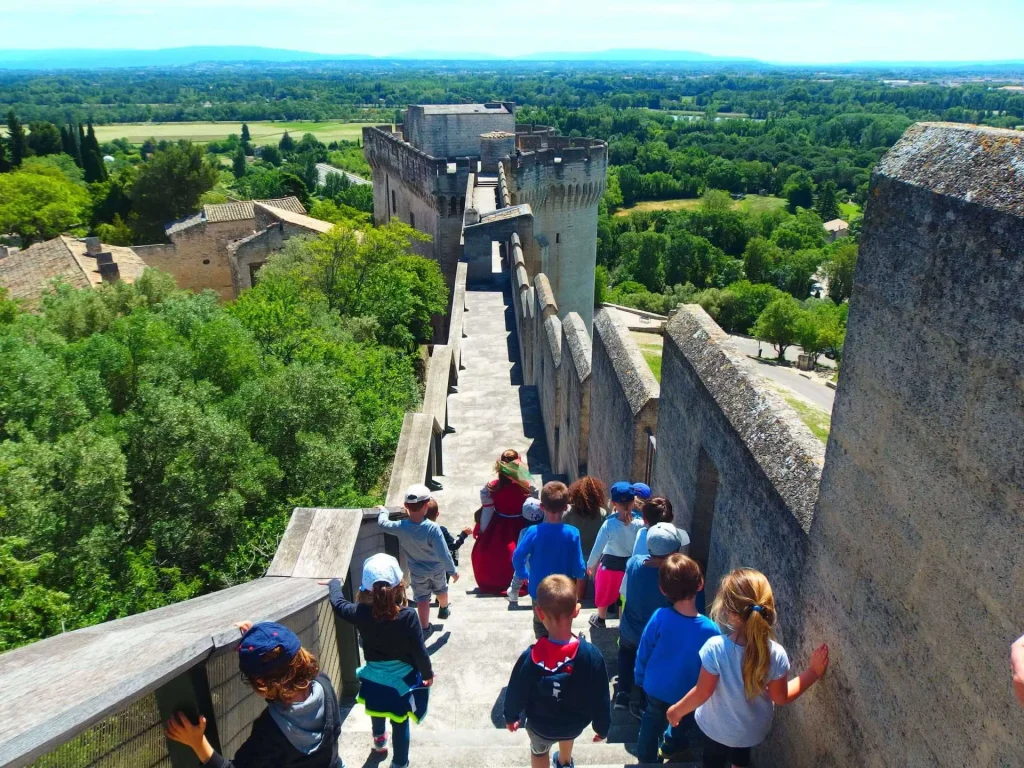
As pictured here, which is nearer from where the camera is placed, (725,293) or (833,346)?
(833,346)

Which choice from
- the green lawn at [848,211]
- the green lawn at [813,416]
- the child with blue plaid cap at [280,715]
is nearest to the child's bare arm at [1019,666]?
the child with blue plaid cap at [280,715]

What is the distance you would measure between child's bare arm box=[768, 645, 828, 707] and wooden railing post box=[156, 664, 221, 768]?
257 cm

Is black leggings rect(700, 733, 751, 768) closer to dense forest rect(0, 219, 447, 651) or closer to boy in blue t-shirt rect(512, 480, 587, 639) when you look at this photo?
boy in blue t-shirt rect(512, 480, 587, 639)

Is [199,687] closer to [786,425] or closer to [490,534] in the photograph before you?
[786,425]

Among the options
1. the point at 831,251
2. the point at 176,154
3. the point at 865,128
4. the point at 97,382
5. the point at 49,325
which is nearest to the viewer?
the point at 97,382

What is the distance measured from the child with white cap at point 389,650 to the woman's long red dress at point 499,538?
2.30 metres

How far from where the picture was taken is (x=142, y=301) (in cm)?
2075

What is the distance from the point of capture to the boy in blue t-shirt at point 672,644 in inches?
167

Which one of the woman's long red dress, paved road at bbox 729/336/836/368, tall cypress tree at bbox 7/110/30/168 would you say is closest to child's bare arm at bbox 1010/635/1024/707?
the woman's long red dress

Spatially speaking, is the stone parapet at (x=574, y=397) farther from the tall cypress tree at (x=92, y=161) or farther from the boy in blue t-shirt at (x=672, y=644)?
the tall cypress tree at (x=92, y=161)

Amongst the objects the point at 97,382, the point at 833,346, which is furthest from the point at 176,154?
the point at 833,346

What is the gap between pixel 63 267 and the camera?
2997 cm

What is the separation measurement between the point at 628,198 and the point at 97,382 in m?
109

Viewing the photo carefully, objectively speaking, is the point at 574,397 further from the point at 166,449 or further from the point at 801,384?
the point at 801,384
